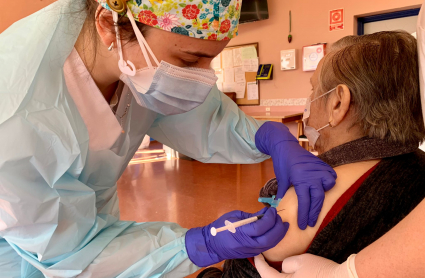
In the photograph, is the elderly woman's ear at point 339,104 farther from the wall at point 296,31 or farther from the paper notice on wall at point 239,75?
the paper notice on wall at point 239,75

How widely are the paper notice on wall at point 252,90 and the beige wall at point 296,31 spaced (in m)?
0.09

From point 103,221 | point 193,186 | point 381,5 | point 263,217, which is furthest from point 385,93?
point 381,5

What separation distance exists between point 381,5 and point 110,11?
352 centimetres

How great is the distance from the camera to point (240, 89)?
4.49 meters

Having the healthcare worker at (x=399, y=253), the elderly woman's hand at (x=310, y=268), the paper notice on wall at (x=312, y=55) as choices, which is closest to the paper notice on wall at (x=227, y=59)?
the paper notice on wall at (x=312, y=55)

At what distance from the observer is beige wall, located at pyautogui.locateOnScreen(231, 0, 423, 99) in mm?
3414

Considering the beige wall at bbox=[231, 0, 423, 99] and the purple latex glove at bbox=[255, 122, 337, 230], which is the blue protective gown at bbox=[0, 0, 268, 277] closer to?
the purple latex glove at bbox=[255, 122, 337, 230]

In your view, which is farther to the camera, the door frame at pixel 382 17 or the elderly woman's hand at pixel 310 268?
the door frame at pixel 382 17

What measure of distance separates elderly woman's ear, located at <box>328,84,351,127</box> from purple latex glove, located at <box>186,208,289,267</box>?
1.23 ft

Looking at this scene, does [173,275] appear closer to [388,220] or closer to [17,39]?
[388,220]

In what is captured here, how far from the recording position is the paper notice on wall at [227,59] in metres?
4.53

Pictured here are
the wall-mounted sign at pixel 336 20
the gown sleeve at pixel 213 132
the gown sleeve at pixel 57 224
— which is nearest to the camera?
the gown sleeve at pixel 57 224

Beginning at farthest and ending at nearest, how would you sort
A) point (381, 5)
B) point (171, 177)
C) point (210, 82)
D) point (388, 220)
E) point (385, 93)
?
point (171, 177) < point (381, 5) < point (210, 82) < point (385, 93) < point (388, 220)

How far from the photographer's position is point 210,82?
98cm
